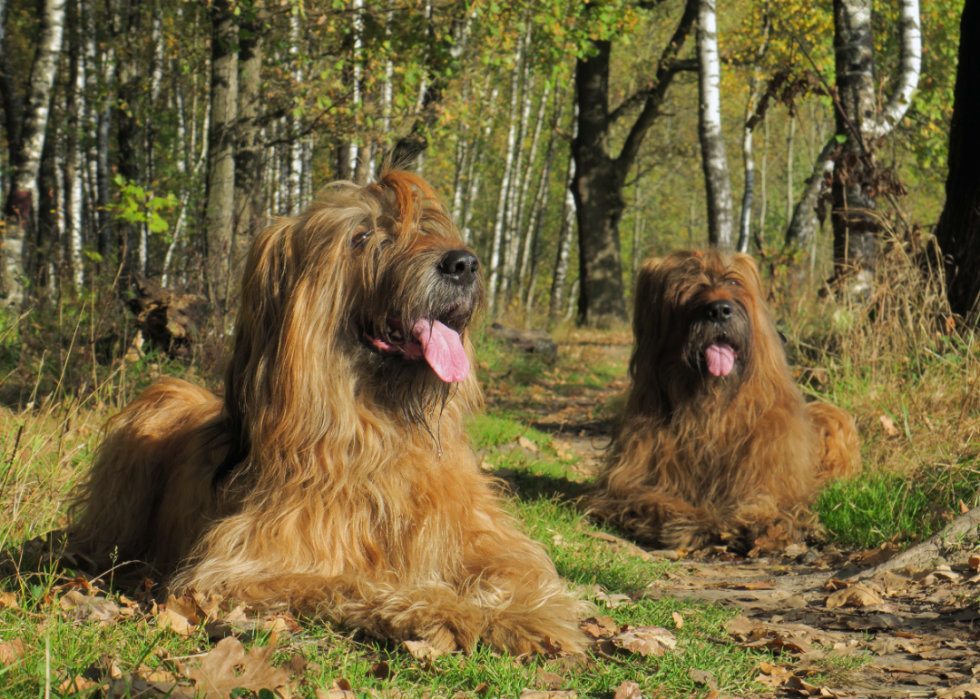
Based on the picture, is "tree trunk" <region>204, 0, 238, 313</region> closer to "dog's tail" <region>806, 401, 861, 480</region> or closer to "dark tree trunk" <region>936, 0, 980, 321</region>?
"dog's tail" <region>806, 401, 861, 480</region>

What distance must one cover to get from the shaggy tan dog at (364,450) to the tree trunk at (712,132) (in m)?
9.06

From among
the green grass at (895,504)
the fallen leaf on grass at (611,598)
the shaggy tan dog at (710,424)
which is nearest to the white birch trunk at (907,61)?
the shaggy tan dog at (710,424)

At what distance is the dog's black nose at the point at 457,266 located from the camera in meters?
3.01

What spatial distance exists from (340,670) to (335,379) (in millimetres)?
954

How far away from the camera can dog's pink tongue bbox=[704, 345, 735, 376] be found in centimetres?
490

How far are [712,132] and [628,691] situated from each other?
10.2 meters

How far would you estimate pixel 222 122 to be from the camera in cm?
953

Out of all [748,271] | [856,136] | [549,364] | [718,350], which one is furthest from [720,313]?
[549,364]

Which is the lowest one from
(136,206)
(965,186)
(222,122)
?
(136,206)

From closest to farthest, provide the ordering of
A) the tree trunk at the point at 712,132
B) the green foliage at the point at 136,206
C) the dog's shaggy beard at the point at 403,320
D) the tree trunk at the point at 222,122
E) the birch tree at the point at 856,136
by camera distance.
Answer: the dog's shaggy beard at the point at 403,320 → the green foliage at the point at 136,206 → the birch tree at the point at 856,136 → the tree trunk at the point at 222,122 → the tree trunk at the point at 712,132

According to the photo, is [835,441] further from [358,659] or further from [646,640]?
[358,659]

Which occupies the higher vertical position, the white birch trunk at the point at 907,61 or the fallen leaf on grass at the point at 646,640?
the white birch trunk at the point at 907,61

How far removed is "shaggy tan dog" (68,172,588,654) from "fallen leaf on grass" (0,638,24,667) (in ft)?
1.81

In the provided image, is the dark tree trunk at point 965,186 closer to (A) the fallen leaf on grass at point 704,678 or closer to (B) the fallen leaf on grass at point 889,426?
(B) the fallen leaf on grass at point 889,426
